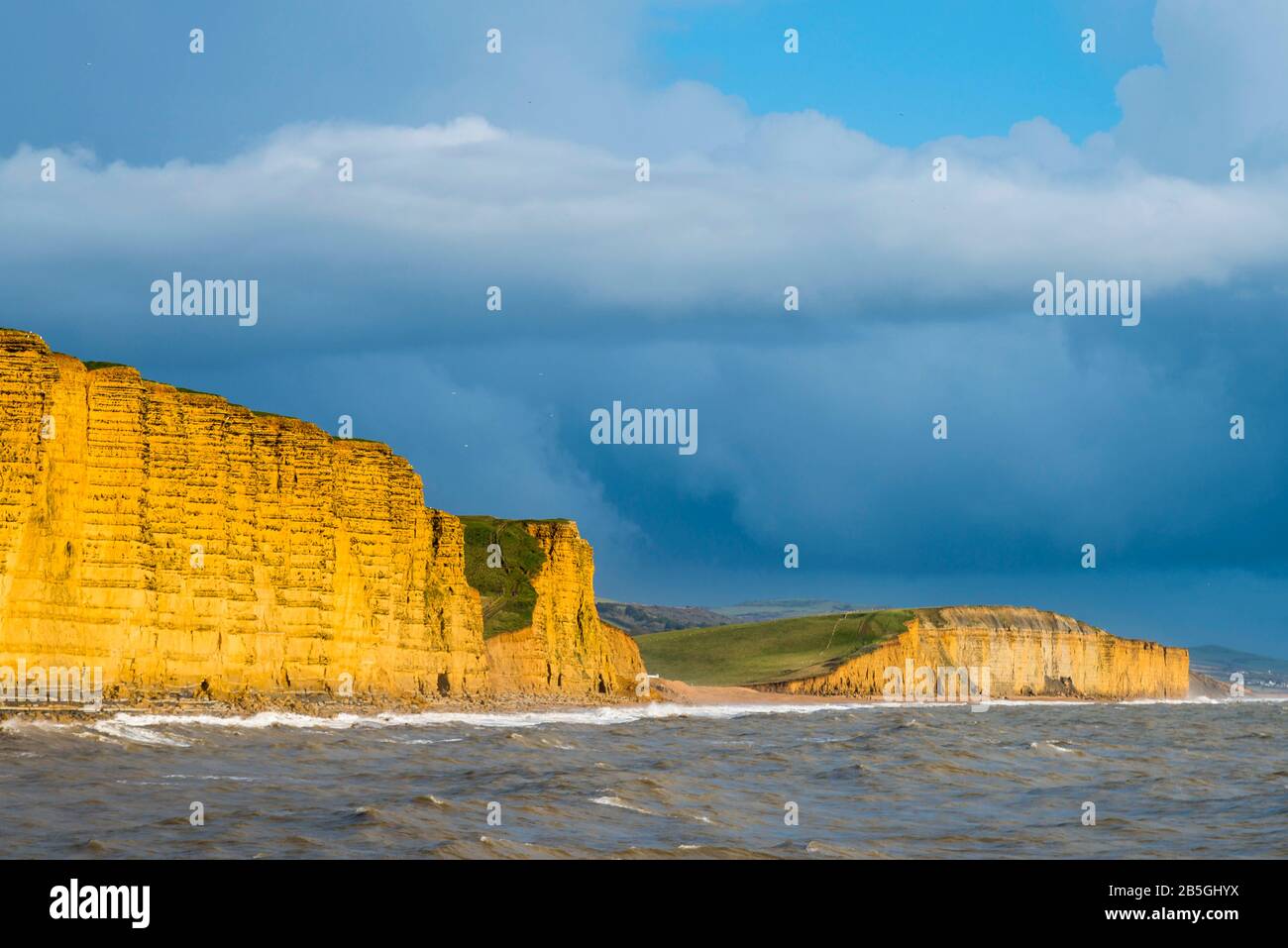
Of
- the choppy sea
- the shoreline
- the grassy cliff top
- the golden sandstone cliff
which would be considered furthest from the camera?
the grassy cliff top

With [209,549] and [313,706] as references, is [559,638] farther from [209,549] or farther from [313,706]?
[209,549]

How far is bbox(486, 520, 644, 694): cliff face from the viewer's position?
308 ft

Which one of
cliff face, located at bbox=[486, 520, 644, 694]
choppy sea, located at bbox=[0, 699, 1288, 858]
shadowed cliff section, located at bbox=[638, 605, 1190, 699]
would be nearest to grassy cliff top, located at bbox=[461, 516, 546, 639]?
cliff face, located at bbox=[486, 520, 644, 694]

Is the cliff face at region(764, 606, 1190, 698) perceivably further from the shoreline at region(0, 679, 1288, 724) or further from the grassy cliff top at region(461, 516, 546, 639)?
the grassy cliff top at region(461, 516, 546, 639)

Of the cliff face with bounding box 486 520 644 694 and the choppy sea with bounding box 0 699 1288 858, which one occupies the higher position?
the cliff face with bounding box 486 520 644 694

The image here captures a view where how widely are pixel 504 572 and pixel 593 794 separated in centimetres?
6702

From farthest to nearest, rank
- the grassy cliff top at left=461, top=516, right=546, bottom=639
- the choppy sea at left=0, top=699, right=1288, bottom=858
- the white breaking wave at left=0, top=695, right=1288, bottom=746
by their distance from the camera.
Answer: the grassy cliff top at left=461, top=516, right=546, bottom=639, the white breaking wave at left=0, top=695, right=1288, bottom=746, the choppy sea at left=0, top=699, right=1288, bottom=858

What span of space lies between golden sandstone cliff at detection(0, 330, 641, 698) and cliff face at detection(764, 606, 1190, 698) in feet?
289

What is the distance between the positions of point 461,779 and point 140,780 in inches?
286

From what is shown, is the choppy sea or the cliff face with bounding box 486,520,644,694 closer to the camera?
the choppy sea

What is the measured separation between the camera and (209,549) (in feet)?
190

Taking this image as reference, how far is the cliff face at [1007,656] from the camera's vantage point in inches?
6526

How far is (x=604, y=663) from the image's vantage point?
111625 millimetres
